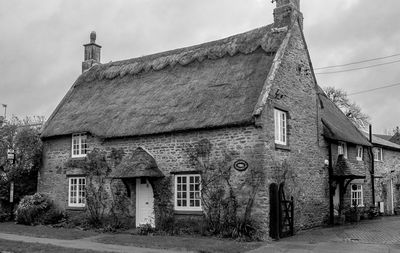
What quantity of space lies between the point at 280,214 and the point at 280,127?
11.2ft

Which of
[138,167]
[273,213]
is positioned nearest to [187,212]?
[138,167]

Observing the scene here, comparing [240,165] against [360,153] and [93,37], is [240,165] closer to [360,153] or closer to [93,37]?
[360,153]

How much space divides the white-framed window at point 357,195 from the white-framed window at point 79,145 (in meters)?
13.5

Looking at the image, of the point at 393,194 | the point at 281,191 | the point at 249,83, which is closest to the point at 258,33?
the point at 249,83

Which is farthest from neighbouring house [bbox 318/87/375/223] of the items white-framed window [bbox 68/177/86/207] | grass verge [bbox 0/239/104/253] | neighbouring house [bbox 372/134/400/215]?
grass verge [bbox 0/239/104/253]

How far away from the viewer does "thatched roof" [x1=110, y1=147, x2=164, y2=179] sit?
703 inches

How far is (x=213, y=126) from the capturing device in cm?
1702

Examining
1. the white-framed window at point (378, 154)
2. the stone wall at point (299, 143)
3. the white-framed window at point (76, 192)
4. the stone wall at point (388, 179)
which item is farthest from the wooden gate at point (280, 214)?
the white-framed window at point (378, 154)

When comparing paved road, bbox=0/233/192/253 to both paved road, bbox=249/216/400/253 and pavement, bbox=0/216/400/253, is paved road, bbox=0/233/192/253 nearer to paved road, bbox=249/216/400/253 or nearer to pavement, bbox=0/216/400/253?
pavement, bbox=0/216/400/253

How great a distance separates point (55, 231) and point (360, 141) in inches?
646

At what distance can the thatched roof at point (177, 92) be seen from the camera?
58.6 feet

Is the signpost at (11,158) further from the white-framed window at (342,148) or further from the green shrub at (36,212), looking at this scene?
the white-framed window at (342,148)

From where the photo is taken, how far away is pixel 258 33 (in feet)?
66.6

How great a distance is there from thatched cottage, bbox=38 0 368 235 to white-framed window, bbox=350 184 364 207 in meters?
3.21
